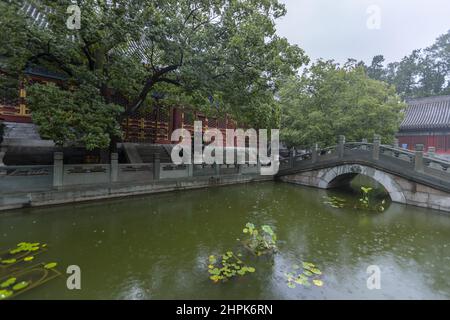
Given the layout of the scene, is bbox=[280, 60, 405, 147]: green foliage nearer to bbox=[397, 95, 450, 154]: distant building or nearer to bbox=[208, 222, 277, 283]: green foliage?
bbox=[397, 95, 450, 154]: distant building

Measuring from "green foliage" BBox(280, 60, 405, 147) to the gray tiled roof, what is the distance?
674 cm

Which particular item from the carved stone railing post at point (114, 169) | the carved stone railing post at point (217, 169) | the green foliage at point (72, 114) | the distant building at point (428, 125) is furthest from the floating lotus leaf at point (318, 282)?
the distant building at point (428, 125)

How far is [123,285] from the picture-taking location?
129 inches

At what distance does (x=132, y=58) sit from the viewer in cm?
884

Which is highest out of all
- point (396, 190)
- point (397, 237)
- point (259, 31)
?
point (259, 31)

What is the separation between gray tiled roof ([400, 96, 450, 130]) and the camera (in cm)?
1664

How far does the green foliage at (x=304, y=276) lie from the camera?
3.49 metres

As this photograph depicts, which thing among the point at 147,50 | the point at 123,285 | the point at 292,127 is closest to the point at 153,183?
the point at 147,50

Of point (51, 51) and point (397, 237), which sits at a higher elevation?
point (51, 51)

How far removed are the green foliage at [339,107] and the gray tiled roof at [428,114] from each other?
266 inches

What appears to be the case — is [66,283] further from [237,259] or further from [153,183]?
[153,183]

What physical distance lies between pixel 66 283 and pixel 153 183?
6.29 metres

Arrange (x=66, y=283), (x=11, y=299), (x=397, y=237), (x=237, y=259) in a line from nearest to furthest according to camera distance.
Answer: (x=11, y=299) < (x=66, y=283) < (x=237, y=259) < (x=397, y=237)

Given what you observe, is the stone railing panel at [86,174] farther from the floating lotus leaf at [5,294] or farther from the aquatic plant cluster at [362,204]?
the aquatic plant cluster at [362,204]
